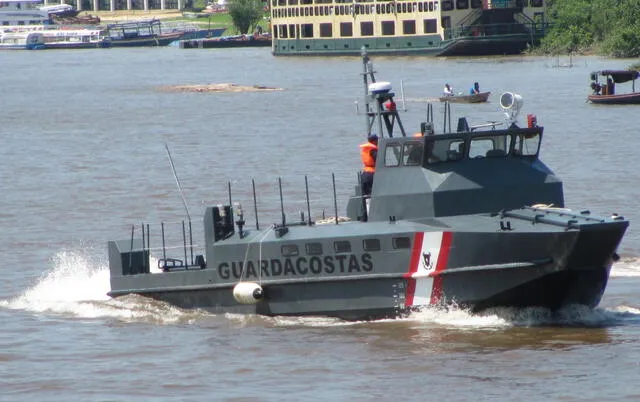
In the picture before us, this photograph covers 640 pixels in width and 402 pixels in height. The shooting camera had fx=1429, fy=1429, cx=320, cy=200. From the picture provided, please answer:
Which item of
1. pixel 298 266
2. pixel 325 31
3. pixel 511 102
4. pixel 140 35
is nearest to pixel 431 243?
pixel 298 266

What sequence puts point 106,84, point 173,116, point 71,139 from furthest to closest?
point 106,84, point 173,116, point 71,139

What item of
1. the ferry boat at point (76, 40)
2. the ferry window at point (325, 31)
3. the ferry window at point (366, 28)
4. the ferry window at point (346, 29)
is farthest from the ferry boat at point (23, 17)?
the ferry window at point (366, 28)

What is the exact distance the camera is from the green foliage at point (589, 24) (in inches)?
3767

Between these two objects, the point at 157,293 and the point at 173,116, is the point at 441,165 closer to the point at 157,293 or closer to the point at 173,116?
the point at 157,293

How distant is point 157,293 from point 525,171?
5793 mm

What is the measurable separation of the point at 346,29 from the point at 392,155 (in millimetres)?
101465

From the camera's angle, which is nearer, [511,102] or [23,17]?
[511,102]

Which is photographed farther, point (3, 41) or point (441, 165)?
point (3, 41)

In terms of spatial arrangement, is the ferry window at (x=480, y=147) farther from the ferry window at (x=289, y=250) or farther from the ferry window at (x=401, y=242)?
the ferry window at (x=289, y=250)

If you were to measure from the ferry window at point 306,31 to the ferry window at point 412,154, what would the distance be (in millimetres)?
104253

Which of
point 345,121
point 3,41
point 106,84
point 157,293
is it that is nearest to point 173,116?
point 345,121

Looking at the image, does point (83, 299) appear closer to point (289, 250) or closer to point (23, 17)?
point (289, 250)

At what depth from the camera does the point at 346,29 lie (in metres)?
120

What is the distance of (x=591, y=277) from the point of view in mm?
18500
